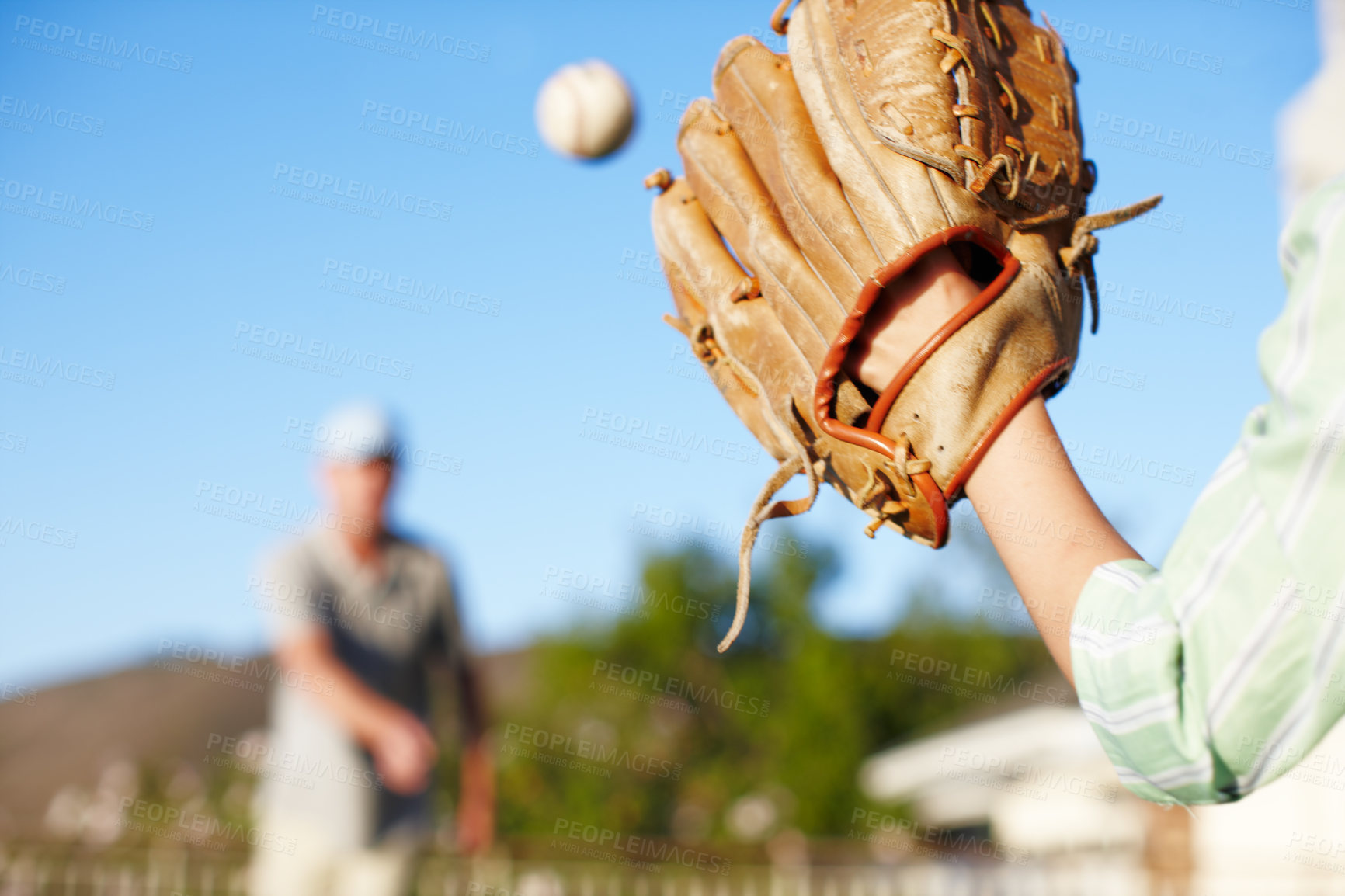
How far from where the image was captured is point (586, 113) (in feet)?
15.4

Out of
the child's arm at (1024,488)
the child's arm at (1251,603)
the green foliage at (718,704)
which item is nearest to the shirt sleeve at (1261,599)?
the child's arm at (1251,603)

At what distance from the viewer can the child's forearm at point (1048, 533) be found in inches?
40.1

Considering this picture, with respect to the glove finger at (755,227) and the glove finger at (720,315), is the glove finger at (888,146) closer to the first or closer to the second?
the glove finger at (755,227)

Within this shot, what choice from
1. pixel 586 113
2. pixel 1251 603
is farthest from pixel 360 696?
pixel 1251 603

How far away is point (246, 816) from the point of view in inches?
668

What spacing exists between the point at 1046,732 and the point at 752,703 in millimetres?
13165

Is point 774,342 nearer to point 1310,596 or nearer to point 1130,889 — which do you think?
point 1310,596

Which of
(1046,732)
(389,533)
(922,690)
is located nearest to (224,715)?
(922,690)

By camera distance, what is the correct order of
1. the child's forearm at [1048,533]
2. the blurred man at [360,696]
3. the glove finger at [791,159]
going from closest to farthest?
the child's forearm at [1048,533] → the glove finger at [791,159] → the blurred man at [360,696]

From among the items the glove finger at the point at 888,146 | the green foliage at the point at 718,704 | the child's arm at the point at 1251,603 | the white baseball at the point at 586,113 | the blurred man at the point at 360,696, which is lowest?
the green foliage at the point at 718,704

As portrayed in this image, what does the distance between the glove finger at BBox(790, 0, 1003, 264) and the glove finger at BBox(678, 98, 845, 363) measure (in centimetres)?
11

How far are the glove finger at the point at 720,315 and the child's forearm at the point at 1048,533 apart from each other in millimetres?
394

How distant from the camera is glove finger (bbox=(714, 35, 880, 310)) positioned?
144cm

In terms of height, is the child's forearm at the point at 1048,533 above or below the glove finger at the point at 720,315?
below
